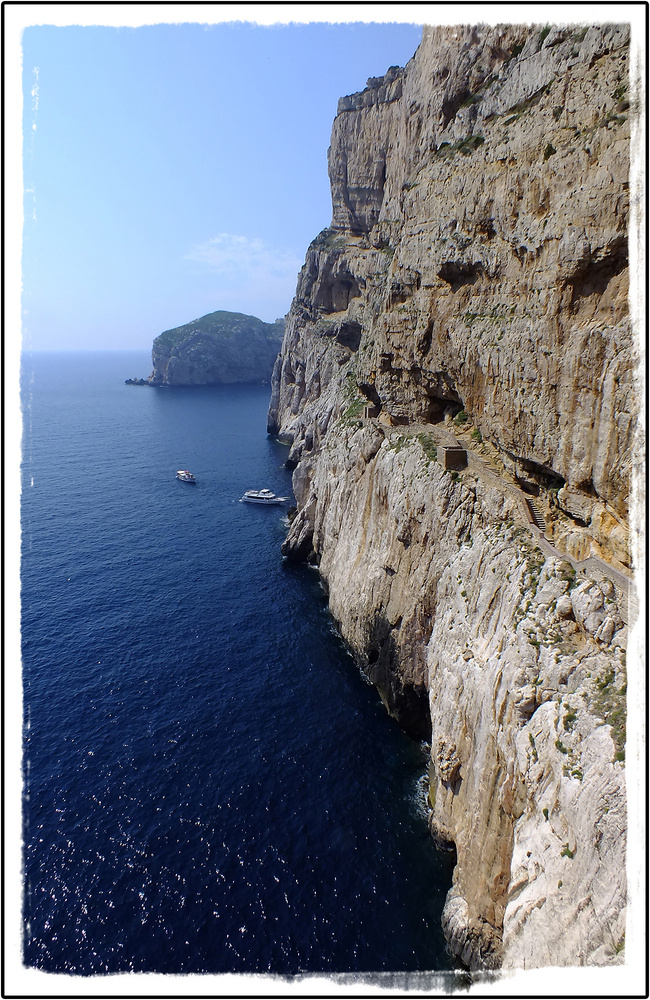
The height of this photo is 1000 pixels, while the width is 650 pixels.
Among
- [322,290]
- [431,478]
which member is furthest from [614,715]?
[322,290]

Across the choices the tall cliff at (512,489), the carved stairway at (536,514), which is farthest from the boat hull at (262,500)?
the carved stairway at (536,514)

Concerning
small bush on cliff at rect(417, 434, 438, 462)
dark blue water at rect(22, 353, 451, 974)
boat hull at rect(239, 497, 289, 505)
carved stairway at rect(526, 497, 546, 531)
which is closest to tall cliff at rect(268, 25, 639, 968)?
carved stairway at rect(526, 497, 546, 531)

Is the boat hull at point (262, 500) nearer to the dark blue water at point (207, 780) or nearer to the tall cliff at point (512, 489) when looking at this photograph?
the dark blue water at point (207, 780)

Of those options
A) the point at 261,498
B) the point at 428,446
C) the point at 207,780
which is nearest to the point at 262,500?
the point at 261,498

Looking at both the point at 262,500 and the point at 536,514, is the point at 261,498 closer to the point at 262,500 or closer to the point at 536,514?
the point at 262,500

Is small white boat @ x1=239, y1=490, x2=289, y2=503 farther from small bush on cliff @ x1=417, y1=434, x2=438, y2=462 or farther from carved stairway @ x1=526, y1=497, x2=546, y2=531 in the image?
carved stairway @ x1=526, y1=497, x2=546, y2=531
